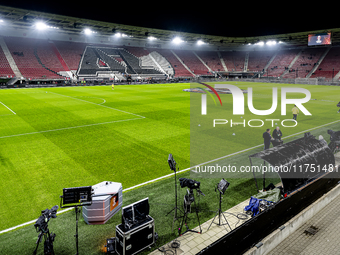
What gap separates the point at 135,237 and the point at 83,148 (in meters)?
8.22

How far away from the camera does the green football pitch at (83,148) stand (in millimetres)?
8477

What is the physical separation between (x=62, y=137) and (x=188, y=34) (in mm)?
63205

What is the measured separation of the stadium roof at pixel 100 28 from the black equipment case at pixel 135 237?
171 ft

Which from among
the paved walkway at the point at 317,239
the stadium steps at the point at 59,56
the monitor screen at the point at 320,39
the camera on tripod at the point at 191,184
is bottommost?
the paved walkway at the point at 317,239

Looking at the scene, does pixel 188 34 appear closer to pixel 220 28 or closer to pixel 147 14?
pixel 220 28

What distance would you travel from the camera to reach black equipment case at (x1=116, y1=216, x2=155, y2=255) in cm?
519

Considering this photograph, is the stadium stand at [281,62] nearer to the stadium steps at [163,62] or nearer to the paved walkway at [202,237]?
the stadium steps at [163,62]

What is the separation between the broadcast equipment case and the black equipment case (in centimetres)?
121

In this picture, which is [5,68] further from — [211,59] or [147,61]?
[211,59]

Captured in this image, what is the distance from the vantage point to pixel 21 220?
6781 mm

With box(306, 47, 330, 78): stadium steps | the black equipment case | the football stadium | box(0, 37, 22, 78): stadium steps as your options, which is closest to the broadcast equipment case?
the football stadium

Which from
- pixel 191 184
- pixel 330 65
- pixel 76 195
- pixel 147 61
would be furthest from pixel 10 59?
pixel 330 65

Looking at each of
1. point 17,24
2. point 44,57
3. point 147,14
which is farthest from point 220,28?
point 17,24

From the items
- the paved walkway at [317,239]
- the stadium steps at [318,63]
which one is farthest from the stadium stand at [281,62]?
the paved walkway at [317,239]
